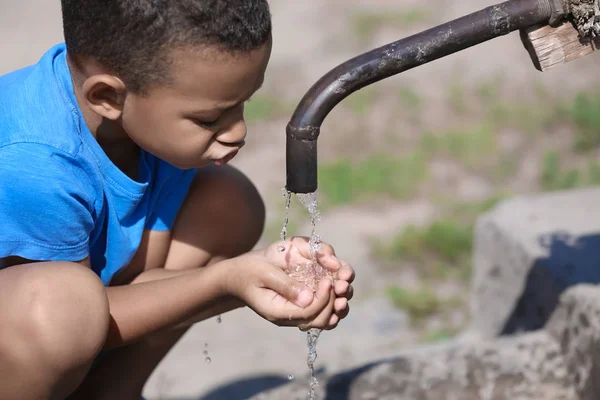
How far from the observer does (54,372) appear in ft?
5.37

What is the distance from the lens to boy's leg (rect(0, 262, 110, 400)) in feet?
5.25

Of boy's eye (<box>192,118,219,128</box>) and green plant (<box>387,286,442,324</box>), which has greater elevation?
boy's eye (<box>192,118,219,128</box>)

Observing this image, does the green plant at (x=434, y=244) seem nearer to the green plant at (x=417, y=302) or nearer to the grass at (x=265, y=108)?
the green plant at (x=417, y=302)

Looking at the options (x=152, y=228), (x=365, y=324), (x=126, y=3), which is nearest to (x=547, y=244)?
(x=365, y=324)

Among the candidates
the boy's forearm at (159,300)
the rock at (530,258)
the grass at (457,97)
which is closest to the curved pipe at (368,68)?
the boy's forearm at (159,300)

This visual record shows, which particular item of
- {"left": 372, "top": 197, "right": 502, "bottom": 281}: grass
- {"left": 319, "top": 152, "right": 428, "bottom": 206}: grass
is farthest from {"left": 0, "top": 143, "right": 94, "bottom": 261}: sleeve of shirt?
{"left": 319, "top": 152, "right": 428, "bottom": 206}: grass

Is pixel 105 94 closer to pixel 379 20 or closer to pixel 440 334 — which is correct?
pixel 440 334

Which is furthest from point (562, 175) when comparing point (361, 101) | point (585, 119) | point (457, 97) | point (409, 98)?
point (361, 101)

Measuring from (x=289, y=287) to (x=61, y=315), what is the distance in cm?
42

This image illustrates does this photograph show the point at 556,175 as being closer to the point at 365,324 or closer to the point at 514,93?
the point at 514,93

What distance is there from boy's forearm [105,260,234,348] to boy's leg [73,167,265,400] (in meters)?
0.24

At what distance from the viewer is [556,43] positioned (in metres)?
1.76

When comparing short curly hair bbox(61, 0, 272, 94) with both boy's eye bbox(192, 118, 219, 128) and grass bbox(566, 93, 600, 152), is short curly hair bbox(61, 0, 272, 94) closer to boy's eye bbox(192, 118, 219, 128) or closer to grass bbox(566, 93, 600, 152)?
boy's eye bbox(192, 118, 219, 128)

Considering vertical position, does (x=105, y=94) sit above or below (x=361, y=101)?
below
